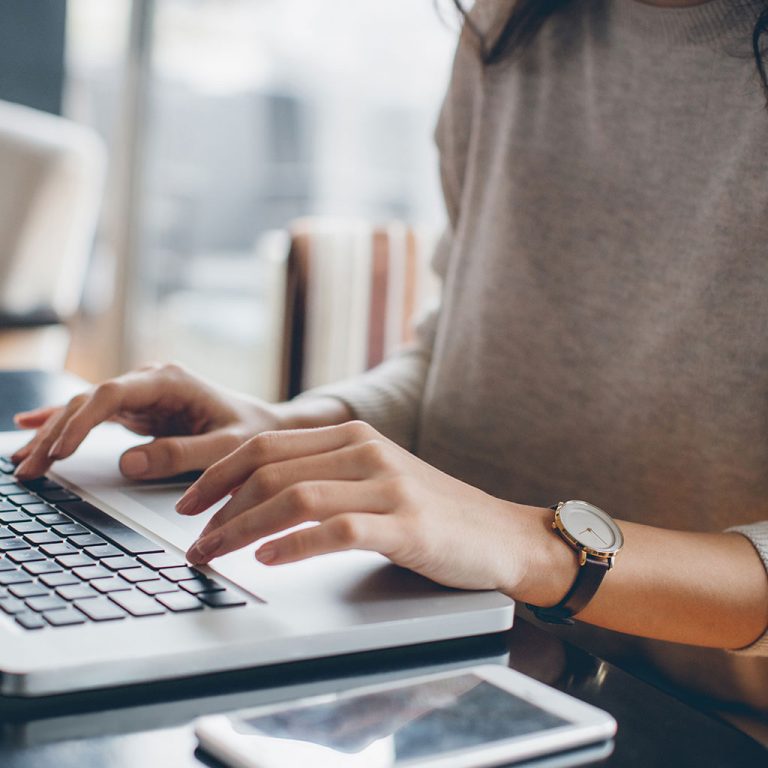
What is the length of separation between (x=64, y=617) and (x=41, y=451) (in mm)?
270

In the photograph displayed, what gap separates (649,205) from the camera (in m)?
0.93

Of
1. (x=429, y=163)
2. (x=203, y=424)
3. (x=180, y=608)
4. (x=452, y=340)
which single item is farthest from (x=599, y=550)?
(x=429, y=163)

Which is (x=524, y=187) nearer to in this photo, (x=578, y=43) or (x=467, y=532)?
(x=578, y=43)

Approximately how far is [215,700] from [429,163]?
3.55 meters

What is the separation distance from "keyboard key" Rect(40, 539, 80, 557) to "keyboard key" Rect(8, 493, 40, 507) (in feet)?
0.29

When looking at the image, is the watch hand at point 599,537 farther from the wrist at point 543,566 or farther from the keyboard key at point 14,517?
Answer: the keyboard key at point 14,517

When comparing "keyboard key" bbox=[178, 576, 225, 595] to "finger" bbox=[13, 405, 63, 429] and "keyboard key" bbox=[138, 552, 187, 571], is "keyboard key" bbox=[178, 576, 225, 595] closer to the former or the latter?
"keyboard key" bbox=[138, 552, 187, 571]

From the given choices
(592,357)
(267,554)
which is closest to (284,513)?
(267,554)

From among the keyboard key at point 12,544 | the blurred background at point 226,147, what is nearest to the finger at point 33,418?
the keyboard key at point 12,544

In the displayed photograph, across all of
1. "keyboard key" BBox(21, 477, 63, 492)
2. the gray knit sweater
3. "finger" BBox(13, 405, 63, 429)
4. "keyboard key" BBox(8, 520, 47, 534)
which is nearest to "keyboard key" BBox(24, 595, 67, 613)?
"keyboard key" BBox(8, 520, 47, 534)

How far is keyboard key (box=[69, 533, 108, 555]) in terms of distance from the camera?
53 cm

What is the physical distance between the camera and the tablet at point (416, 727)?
1.18 ft

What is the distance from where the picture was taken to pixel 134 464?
676 mm

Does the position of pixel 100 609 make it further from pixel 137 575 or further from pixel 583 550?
pixel 583 550
